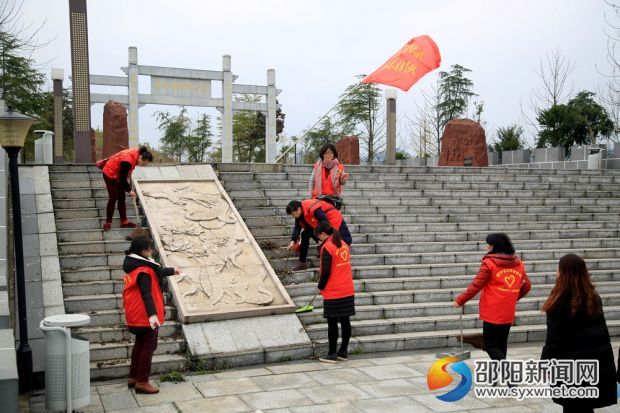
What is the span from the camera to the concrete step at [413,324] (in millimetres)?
7062

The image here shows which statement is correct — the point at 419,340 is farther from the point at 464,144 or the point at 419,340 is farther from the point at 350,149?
the point at 464,144

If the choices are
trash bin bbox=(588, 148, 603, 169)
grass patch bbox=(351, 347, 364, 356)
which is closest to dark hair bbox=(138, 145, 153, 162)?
grass patch bbox=(351, 347, 364, 356)

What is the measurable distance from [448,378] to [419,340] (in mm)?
1341

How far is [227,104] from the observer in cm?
1861

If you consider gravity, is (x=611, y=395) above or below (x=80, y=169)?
below

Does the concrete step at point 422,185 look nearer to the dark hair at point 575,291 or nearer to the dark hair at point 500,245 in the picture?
the dark hair at point 500,245

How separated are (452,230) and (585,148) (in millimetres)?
8933

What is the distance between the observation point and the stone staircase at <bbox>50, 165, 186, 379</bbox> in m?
6.03

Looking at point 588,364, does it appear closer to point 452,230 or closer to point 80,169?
point 452,230

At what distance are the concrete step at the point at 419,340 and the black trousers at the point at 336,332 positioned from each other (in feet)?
1.14

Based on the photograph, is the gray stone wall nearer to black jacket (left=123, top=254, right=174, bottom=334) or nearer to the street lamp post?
the street lamp post

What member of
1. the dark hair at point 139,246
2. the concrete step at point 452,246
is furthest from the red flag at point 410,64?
the dark hair at point 139,246

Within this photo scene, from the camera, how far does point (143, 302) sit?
5.09 metres

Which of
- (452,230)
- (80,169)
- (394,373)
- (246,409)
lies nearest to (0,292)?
(246,409)
